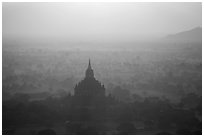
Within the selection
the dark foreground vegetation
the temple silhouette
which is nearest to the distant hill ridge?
the dark foreground vegetation

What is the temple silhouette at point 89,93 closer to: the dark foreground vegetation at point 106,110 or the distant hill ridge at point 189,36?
the dark foreground vegetation at point 106,110

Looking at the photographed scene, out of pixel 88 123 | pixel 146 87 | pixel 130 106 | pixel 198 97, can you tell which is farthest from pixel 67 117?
pixel 146 87

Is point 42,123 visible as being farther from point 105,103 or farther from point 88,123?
point 105,103

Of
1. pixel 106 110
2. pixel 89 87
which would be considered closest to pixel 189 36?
pixel 89 87

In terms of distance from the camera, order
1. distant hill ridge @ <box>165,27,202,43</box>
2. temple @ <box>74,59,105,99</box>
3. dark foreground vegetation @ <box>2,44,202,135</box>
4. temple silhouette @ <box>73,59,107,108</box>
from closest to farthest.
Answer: dark foreground vegetation @ <box>2,44,202,135</box> < temple silhouette @ <box>73,59,107,108</box> < temple @ <box>74,59,105,99</box> < distant hill ridge @ <box>165,27,202,43</box>

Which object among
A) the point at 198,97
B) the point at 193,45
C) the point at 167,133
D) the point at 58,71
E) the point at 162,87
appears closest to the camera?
the point at 167,133

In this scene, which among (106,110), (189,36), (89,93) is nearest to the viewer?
(106,110)

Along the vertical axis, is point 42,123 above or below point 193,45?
below

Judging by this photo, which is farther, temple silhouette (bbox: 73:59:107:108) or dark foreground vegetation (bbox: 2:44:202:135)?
temple silhouette (bbox: 73:59:107:108)

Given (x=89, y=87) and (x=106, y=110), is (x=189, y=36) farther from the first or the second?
(x=106, y=110)

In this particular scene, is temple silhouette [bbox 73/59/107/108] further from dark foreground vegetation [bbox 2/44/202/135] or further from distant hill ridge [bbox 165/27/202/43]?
distant hill ridge [bbox 165/27/202/43]

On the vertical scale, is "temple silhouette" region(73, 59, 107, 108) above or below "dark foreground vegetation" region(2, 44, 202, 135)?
above
